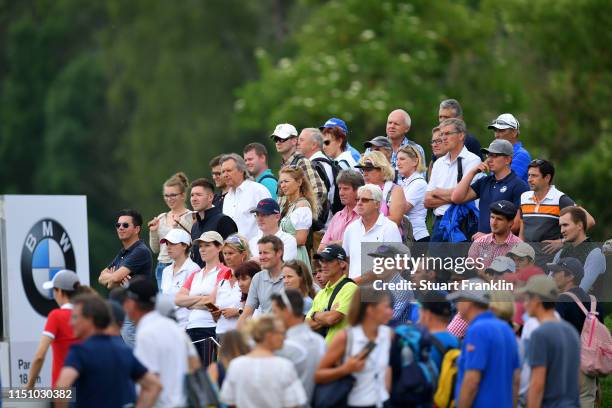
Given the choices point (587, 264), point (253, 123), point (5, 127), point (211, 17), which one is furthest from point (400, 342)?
point (5, 127)

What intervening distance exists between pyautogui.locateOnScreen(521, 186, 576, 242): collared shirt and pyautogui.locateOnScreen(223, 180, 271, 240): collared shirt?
2.94 metres

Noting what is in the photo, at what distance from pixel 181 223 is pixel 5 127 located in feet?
153

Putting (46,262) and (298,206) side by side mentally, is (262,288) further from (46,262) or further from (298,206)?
(46,262)

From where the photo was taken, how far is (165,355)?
1127 centimetres

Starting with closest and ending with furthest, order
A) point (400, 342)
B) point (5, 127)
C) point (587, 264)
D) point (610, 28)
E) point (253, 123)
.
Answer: point (400, 342)
point (587, 264)
point (610, 28)
point (253, 123)
point (5, 127)

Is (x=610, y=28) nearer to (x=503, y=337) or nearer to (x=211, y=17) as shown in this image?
(x=211, y=17)

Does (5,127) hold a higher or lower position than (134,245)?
higher

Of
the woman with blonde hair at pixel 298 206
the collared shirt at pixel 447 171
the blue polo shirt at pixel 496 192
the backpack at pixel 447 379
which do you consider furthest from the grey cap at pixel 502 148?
the backpack at pixel 447 379

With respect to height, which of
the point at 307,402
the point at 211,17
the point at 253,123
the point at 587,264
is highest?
the point at 211,17

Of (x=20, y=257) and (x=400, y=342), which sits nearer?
(x=400, y=342)

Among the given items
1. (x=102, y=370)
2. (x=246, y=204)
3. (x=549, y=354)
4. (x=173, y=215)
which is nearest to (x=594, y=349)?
(x=549, y=354)

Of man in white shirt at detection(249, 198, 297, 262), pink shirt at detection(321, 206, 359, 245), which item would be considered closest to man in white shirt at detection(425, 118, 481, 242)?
pink shirt at detection(321, 206, 359, 245)

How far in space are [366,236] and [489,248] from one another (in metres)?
1.17

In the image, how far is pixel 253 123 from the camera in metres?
42.8
